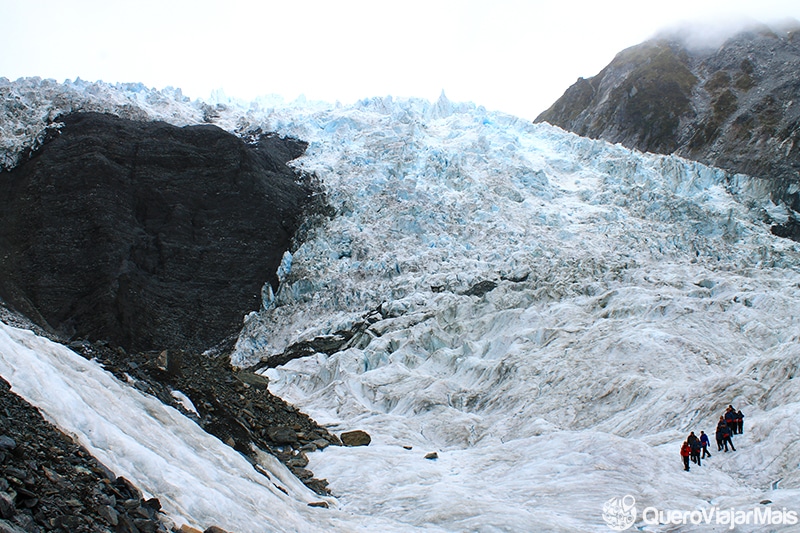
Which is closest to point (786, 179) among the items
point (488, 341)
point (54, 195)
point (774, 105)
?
point (774, 105)

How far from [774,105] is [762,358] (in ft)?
119

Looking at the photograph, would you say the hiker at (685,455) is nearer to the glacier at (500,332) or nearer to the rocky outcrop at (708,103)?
the glacier at (500,332)

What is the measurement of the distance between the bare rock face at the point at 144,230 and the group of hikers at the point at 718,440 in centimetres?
2266

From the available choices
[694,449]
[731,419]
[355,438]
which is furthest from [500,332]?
[694,449]

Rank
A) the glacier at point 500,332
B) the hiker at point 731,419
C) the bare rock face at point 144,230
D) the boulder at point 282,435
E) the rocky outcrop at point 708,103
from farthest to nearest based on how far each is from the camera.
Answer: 1. the rocky outcrop at point 708,103
2. the bare rock face at point 144,230
3. the boulder at point 282,435
4. the hiker at point 731,419
5. the glacier at point 500,332

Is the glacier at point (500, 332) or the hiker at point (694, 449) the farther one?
the hiker at point (694, 449)

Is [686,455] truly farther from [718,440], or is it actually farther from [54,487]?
[54,487]

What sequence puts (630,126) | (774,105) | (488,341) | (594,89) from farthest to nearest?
(594,89), (630,126), (774,105), (488,341)

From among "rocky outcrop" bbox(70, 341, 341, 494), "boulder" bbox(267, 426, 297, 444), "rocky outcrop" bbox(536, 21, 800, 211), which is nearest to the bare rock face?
"rocky outcrop" bbox(70, 341, 341, 494)

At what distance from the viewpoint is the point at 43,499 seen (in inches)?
262

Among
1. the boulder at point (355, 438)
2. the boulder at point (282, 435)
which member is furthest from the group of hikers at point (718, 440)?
the boulder at point (282, 435)

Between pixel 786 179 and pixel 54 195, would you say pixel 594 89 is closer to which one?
pixel 786 179

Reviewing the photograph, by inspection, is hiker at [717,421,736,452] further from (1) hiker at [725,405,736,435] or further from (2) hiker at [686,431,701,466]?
(2) hiker at [686,431,701,466]

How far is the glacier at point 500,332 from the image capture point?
1162 centimetres
